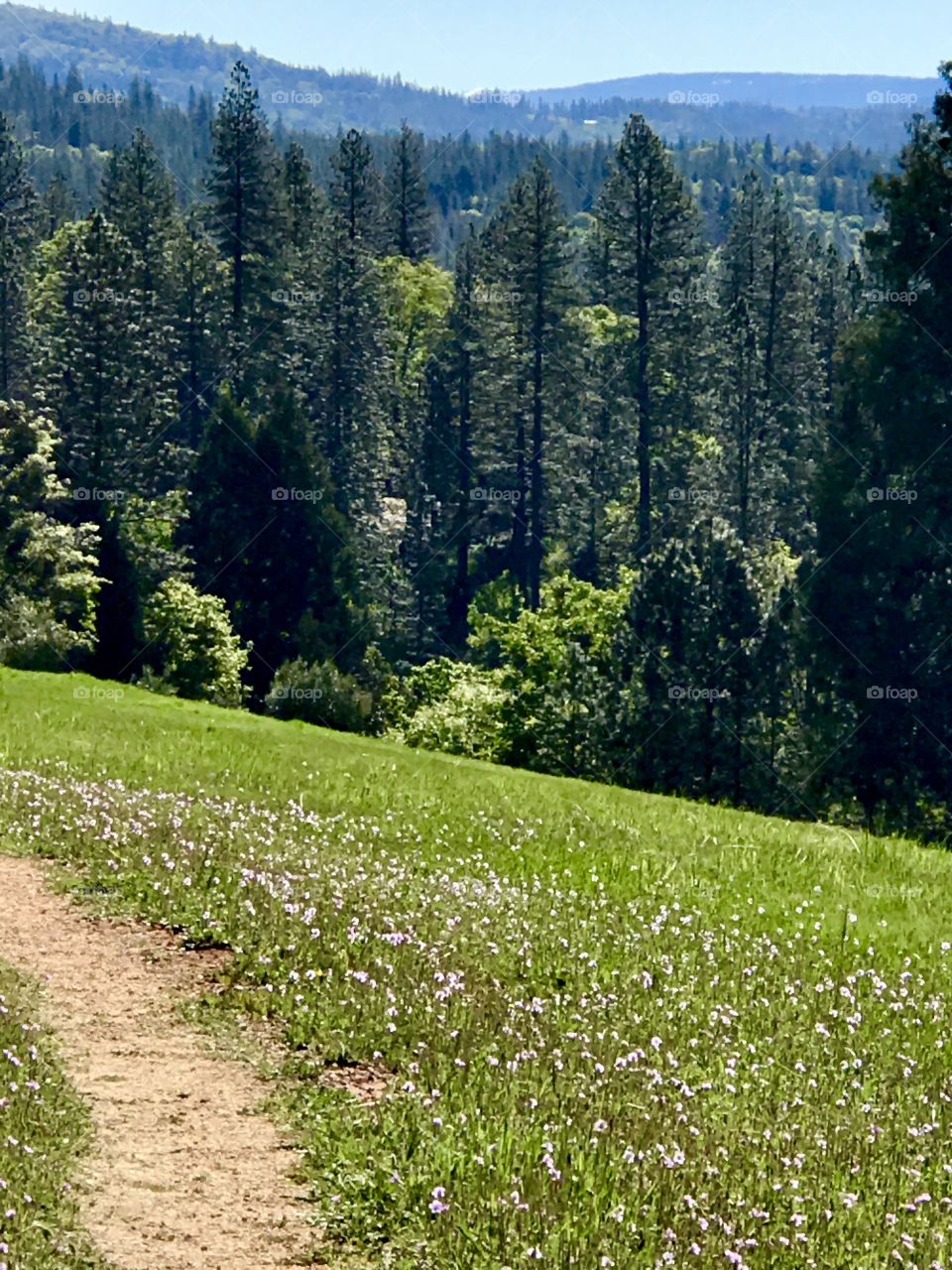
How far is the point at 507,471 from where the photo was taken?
81188 mm

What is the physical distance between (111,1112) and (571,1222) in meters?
2.78

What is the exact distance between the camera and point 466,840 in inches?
647

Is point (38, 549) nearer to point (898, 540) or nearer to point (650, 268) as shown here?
point (898, 540)

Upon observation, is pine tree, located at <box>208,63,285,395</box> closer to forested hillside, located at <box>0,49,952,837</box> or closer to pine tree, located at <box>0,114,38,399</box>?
forested hillside, located at <box>0,49,952,837</box>

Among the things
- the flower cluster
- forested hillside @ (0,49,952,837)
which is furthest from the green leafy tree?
the flower cluster

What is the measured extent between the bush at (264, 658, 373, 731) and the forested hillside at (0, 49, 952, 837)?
0.44 ft

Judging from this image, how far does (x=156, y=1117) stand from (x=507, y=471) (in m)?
73.8

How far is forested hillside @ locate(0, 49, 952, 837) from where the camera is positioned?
1423 inches

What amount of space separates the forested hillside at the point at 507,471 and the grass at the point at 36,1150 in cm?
2559

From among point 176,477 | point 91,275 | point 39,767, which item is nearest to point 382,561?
point 176,477

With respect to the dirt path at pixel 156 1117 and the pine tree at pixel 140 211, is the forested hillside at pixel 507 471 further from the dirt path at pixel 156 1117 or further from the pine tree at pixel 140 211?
the dirt path at pixel 156 1117

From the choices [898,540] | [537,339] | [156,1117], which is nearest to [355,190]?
[537,339]

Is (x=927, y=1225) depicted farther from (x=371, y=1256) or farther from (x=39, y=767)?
(x=39, y=767)

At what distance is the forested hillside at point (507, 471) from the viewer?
119 feet
